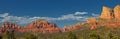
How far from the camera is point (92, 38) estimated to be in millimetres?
124125

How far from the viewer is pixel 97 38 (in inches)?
4988

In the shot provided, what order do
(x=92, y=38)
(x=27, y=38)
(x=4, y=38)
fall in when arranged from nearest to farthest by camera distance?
(x=92, y=38), (x=27, y=38), (x=4, y=38)

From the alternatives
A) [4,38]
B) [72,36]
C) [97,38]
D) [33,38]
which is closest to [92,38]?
[97,38]

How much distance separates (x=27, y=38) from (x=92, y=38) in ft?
121

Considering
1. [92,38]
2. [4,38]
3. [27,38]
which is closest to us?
[92,38]

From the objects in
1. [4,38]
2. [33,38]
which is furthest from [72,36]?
[4,38]

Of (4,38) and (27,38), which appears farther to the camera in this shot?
(4,38)

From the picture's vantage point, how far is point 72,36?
14638cm

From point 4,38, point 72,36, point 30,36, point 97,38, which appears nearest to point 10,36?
point 4,38

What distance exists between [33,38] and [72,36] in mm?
20064

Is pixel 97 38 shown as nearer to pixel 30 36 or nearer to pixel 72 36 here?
pixel 72 36

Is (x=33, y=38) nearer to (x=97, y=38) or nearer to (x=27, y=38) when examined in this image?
(x=27, y=38)

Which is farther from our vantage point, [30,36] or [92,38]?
[30,36]

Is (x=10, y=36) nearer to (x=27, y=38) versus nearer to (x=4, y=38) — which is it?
(x=4, y=38)
